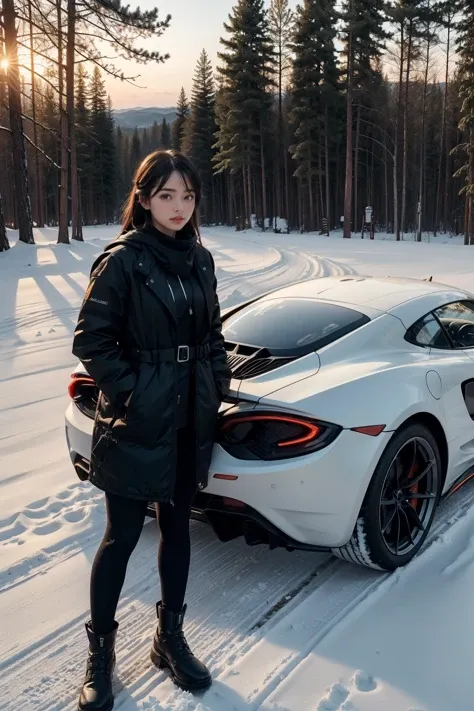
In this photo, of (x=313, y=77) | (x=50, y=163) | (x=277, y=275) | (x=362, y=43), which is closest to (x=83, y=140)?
(x=50, y=163)

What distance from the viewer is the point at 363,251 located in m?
23.2

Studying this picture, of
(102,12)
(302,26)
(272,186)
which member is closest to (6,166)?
(272,186)

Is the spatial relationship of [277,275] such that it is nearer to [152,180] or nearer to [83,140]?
[152,180]

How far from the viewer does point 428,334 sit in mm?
3486

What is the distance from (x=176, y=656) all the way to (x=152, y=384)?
1.07 meters

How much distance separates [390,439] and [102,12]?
63.9 ft

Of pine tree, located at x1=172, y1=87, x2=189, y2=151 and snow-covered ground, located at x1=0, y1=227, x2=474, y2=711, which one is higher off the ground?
pine tree, located at x1=172, y1=87, x2=189, y2=151

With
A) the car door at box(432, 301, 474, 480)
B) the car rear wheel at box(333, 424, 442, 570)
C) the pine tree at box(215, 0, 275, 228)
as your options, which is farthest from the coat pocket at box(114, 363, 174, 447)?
the pine tree at box(215, 0, 275, 228)

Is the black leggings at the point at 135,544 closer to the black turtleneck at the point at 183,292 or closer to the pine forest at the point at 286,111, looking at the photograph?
the black turtleneck at the point at 183,292

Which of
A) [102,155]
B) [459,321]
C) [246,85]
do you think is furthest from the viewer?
[102,155]

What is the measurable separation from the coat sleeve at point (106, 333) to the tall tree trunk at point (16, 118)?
17304 mm

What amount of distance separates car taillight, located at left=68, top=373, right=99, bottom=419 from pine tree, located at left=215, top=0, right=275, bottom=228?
135 ft

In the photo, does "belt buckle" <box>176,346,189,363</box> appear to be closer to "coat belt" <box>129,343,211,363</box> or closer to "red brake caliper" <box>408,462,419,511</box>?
"coat belt" <box>129,343,211,363</box>

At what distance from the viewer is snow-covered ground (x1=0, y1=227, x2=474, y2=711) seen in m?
2.23
